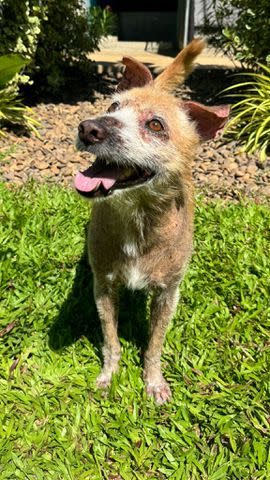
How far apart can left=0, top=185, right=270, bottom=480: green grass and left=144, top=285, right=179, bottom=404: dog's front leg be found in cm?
8

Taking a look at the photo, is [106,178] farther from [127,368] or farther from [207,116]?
[127,368]

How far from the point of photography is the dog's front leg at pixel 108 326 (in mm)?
2762

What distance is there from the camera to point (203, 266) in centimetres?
396

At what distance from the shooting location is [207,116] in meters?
2.22

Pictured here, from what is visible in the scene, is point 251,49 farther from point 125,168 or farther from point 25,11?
point 125,168

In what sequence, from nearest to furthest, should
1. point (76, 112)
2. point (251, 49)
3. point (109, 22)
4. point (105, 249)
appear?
point (105, 249) < point (251, 49) < point (76, 112) < point (109, 22)

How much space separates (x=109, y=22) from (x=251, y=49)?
9.23ft

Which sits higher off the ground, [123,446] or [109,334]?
[109,334]

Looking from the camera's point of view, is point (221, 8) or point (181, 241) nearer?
point (181, 241)

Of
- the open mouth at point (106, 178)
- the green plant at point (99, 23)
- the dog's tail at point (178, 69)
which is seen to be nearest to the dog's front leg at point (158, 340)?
the open mouth at point (106, 178)

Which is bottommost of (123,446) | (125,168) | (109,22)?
(123,446)

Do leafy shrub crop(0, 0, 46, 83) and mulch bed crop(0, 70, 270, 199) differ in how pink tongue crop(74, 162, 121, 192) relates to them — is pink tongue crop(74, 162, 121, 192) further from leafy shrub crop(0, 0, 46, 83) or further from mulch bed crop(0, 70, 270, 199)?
leafy shrub crop(0, 0, 46, 83)

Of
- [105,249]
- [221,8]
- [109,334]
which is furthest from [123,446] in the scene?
[221,8]

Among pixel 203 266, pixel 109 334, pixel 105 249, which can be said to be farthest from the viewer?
pixel 203 266
